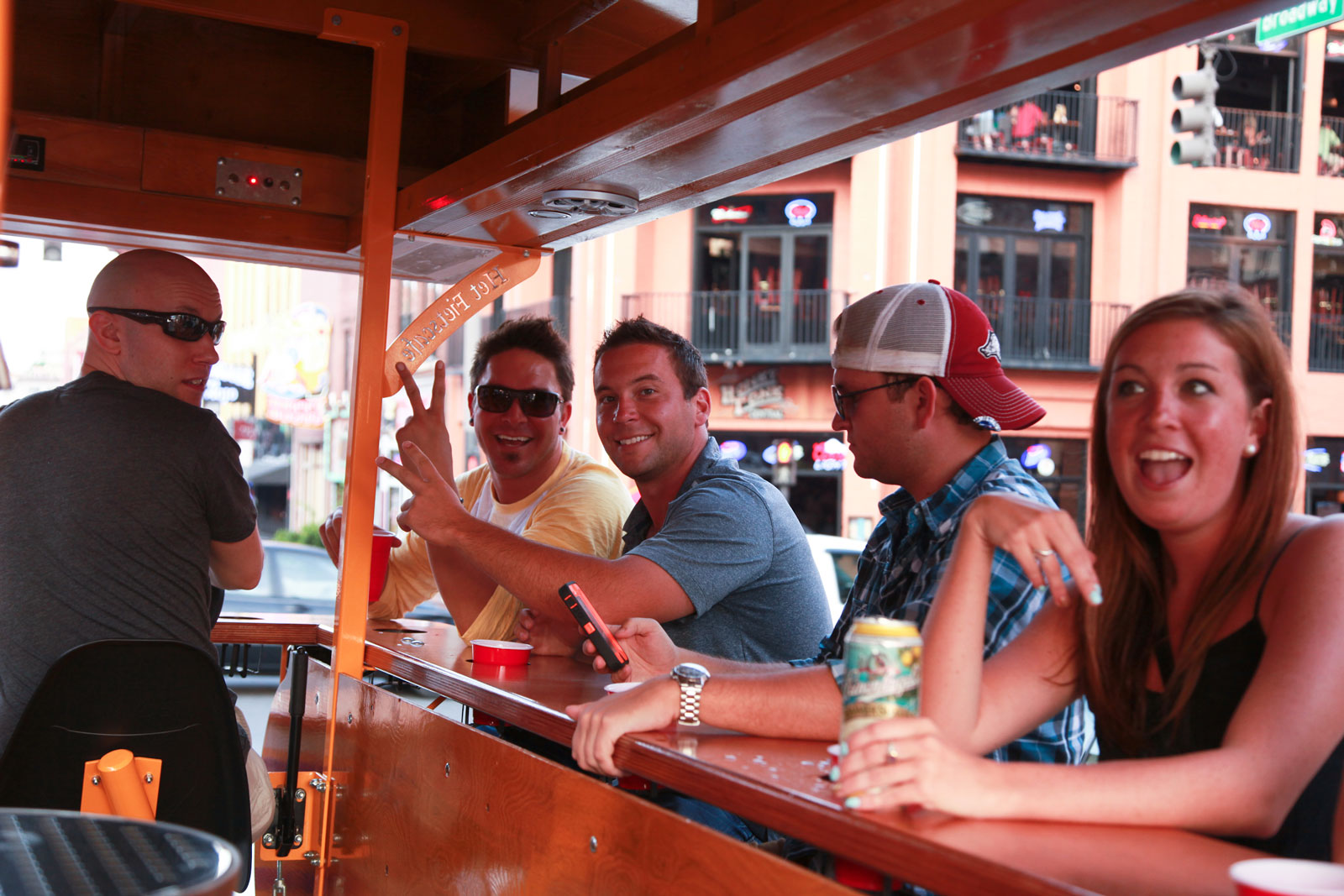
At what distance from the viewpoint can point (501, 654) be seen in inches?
115

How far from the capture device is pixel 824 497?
61.0 feet

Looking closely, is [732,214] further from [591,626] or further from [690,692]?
[690,692]

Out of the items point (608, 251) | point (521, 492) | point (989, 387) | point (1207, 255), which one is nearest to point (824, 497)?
point (608, 251)

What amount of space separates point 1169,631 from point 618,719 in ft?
2.88

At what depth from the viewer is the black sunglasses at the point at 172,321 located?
303cm

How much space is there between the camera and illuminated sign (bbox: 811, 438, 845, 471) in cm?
1803

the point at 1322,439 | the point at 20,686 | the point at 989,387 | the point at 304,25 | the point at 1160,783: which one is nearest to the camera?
the point at 1160,783

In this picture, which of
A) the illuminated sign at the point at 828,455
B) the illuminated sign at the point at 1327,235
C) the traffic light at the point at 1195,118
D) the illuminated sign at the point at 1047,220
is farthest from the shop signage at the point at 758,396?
the traffic light at the point at 1195,118

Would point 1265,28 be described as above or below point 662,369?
above

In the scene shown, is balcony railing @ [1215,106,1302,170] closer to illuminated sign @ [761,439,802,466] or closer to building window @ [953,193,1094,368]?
building window @ [953,193,1094,368]

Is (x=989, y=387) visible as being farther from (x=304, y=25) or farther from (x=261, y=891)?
(x=261, y=891)

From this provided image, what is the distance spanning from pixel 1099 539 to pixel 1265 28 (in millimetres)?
5224

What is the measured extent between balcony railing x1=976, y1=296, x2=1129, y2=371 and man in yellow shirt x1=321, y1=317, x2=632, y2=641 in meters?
15.4

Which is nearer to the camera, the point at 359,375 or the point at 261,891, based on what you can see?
the point at 359,375
